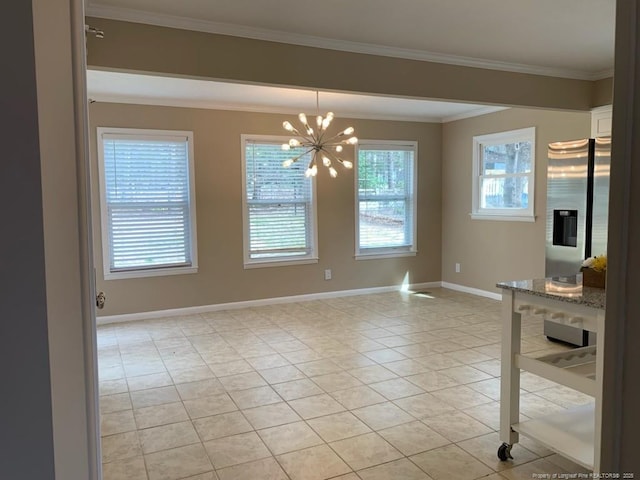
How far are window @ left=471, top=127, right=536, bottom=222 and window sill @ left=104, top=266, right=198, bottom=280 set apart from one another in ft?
12.9

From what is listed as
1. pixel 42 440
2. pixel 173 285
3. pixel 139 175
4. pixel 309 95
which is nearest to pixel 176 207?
pixel 139 175

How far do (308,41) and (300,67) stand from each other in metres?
0.19

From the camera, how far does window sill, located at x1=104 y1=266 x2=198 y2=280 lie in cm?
547

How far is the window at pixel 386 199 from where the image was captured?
6832 mm

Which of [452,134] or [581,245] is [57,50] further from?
[452,134]

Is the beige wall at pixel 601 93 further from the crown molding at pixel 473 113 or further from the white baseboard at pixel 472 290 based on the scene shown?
the white baseboard at pixel 472 290

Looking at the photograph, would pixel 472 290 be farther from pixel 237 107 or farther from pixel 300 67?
pixel 300 67

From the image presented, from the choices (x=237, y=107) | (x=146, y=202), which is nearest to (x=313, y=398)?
(x=146, y=202)

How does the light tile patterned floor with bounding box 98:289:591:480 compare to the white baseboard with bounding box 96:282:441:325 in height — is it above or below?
below

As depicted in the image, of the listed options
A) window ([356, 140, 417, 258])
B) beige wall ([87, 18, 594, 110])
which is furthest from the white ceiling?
beige wall ([87, 18, 594, 110])

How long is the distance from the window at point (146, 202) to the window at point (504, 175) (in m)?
3.83

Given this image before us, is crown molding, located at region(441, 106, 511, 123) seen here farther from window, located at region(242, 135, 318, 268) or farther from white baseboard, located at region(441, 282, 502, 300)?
white baseboard, located at region(441, 282, 502, 300)

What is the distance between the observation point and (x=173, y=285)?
577 cm

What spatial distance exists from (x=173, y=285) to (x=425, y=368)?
3.23 meters
